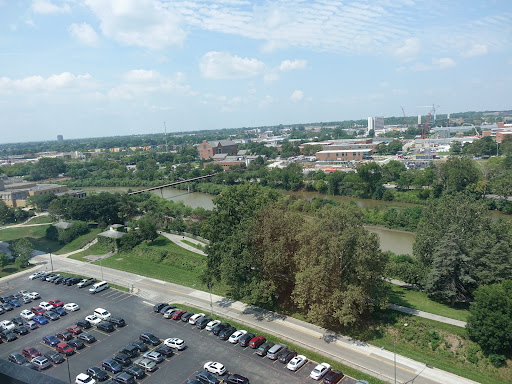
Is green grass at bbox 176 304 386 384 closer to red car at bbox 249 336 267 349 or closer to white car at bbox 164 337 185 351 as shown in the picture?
red car at bbox 249 336 267 349

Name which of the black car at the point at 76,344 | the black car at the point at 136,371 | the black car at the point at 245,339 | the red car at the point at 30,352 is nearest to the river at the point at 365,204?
the black car at the point at 245,339

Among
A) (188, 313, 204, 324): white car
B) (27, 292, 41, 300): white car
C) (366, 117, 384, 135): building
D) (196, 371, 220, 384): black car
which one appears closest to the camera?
(196, 371, 220, 384): black car

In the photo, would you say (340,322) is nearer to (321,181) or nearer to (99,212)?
(99,212)

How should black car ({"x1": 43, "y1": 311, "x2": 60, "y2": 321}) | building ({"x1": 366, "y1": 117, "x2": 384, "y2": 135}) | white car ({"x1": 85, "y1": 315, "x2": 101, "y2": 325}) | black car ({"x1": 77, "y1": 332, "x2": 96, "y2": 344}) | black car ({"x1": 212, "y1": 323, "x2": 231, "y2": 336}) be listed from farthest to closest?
building ({"x1": 366, "y1": 117, "x2": 384, "y2": 135}) → black car ({"x1": 43, "y1": 311, "x2": 60, "y2": 321}) → white car ({"x1": 85, "y1": 315, "x2": 101, "y2": 325}) → black car ({"x1": 212, "y1": 323, "x2": 231, "y2": 336}) → black car ({"x1": 77, "y1": 332, "x2": 96, "y2": 344})

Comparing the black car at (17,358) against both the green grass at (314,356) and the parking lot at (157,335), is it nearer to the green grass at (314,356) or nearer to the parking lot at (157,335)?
the parking lot at (157,335)

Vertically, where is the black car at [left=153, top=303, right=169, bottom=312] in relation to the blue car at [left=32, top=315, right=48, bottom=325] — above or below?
above

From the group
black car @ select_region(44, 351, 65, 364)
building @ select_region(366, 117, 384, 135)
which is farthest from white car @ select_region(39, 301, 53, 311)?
building @ select_region(366, 117, 384, 135)
